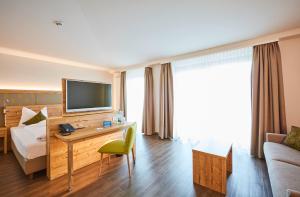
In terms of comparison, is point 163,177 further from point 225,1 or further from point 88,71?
point 88,71

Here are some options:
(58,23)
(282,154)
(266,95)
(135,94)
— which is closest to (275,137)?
(282,154)

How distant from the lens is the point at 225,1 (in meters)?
1.72

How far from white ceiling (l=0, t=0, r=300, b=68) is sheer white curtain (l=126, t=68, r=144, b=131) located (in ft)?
5.63

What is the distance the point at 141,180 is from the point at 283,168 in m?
1.81

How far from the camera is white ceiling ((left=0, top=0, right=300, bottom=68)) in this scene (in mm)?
1790

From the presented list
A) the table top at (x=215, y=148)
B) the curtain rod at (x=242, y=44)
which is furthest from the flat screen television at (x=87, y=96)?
the curtain rod at (x=242, y=44)

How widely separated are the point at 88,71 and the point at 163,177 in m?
4.57

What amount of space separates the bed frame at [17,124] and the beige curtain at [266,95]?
3.96 m

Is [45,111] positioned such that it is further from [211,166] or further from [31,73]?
[211,166]

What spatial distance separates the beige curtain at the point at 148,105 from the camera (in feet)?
14.8

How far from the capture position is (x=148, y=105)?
4.55 metres

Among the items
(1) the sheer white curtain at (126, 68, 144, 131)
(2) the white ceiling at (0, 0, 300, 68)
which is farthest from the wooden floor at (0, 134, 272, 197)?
(2) the white ceiling at (0, 0, 300, 68)

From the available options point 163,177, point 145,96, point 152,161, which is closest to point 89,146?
point 152,161

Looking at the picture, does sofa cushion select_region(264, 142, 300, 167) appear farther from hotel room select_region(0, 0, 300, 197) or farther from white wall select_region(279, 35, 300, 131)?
white wall select_region(279, 35, 300, 131)
